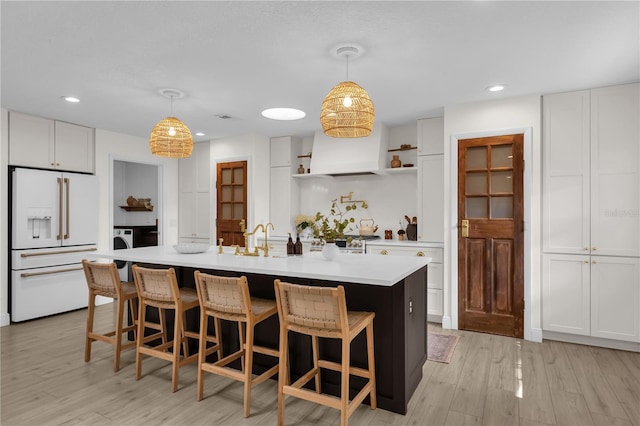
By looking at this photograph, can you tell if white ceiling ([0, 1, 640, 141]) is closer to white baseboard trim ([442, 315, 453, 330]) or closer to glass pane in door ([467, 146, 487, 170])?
glass pane in door ([467, 146, 487, 170])

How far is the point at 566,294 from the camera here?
369cm

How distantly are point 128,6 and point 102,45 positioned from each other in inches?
25.6

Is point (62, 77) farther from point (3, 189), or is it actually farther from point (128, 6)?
point (3, 189)

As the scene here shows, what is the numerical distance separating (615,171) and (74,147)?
613cm

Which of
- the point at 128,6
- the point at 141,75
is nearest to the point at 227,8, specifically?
the point at 128,6

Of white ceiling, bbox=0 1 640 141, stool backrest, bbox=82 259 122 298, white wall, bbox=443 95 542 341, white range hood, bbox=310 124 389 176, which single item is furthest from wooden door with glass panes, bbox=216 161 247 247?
white wall, bbox=443 95 542 341

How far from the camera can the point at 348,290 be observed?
2516 millimetres

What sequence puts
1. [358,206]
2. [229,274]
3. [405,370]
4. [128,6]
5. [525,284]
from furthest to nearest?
[358,206], [525,284], [229,274], [405,370], [128,6]

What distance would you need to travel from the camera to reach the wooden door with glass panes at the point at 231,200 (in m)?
5.72

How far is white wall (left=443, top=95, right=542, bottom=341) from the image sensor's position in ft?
12.3

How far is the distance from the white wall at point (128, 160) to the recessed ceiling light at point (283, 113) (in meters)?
2.44

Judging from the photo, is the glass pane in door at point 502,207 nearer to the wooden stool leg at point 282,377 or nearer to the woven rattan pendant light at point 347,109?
the woven rattan pendant light at point 347,109

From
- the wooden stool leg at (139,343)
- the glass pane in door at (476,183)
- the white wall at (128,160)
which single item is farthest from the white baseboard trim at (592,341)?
the white wall at (128,160)

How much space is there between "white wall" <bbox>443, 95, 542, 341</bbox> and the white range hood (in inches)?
38.6
